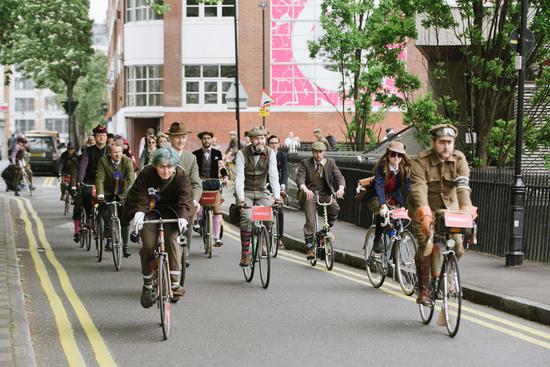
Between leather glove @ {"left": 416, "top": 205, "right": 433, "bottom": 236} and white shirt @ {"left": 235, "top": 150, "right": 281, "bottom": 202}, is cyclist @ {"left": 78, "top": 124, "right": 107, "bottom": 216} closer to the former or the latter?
white shirt @ {"left": 235, "top": 150, "right": 281, "bottom": 202}

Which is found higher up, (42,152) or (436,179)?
(436,179)

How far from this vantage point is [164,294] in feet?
27.9

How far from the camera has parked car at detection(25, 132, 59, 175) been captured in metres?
42.7

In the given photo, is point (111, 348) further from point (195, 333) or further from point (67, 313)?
point (67, 313)

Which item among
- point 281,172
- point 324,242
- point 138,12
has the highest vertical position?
point 138,12

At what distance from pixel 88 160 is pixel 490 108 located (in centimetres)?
767

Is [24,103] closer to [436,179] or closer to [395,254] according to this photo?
[395,254]

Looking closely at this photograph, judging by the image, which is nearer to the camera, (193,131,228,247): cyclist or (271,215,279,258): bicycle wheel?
(271,215,279,258): bicycle wheel

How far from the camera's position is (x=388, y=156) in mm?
11453

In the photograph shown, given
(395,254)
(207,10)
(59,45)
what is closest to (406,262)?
(395,254)

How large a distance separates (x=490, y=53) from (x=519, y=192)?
520cm

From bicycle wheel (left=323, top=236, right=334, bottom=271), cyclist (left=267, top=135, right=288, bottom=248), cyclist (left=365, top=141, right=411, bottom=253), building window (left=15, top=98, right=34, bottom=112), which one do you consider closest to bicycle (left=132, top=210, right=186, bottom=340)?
cyclist (left=365, top=141, right=411, bottom=253)

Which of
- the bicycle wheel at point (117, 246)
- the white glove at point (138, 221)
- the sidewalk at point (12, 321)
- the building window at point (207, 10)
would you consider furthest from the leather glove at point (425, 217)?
the building window at point (207, 10)

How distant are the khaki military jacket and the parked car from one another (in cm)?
3535
